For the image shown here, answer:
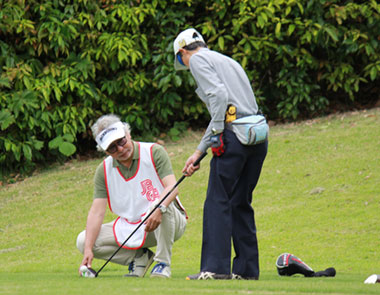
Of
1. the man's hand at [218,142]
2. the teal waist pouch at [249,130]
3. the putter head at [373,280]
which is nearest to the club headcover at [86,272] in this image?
the man's hand at [218,142]

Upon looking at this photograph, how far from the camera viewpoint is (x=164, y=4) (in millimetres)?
11781

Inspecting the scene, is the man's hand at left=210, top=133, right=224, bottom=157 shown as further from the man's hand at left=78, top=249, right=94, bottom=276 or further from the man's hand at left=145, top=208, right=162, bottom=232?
Answer: the man's hand at left=78, top=249, right=94, bottom=276

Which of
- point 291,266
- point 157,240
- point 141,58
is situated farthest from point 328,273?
point 141,58

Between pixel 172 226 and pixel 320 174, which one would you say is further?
pixel 320 174

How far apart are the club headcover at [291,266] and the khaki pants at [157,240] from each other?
844 mm

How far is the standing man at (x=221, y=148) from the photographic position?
17.3 feet

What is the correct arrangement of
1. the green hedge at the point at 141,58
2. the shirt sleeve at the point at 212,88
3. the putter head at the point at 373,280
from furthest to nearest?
the green hedge at the point at 141,58 → the putter head at the point at 373,280 → the shirt sleeve at the point at 212,88

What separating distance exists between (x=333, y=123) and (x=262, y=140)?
684cm

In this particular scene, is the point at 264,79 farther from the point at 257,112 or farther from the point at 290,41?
the point at 257,112

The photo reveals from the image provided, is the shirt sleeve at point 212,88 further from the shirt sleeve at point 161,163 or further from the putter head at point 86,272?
the putter head at point 86,272

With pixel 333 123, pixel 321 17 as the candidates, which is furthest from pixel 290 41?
pixel 333 123

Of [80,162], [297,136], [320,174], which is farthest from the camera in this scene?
[80,162]

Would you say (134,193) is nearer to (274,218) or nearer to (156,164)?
(156,164)

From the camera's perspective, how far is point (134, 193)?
19.3 ft
